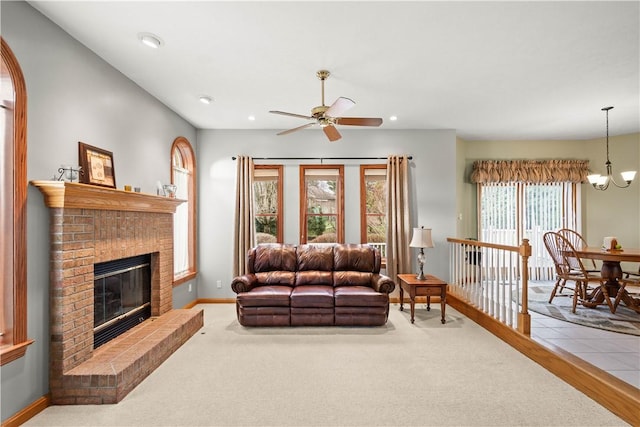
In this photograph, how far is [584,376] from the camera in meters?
2.48

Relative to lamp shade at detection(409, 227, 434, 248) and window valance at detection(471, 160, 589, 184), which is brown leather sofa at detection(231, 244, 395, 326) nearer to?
lamp shade at detection(409, 227, 434, 248)

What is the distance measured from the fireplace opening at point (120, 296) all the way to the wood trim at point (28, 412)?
511 millimetres

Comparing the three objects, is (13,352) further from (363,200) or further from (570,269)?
(570,269)

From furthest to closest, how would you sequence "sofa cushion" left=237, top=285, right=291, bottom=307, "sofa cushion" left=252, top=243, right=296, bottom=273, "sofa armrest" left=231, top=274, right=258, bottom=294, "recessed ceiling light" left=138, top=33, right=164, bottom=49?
"sofa cushion" left=252, top=243, right=296, bottom=273
"sofa armrest" left=231, top=274, right=258, bottom=294
"sofa cushion" left=237, top=285, right=291, bottom=307
"recessed ceiling light" left=138, top=33, right=164, bottom=49

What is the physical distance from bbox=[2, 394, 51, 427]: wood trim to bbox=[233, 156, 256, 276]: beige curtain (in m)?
2.86

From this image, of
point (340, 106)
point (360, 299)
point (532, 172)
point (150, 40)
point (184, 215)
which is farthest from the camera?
point (532, 172)

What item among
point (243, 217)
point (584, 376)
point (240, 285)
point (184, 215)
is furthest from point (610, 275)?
point (184, 215)

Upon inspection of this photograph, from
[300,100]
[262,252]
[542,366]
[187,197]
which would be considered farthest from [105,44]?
[542,366]

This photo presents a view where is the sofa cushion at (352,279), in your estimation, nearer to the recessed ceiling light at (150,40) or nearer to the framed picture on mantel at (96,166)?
the framed picture on mantel at (96,166)

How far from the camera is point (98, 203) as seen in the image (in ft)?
8.54

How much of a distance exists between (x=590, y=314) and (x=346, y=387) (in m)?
3.63

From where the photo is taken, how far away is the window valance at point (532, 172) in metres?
6.23

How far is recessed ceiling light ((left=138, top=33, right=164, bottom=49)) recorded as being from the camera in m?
2.59

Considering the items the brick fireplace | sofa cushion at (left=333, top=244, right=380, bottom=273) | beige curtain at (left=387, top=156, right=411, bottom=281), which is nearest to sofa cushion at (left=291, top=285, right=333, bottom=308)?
sofa cushion at (left=333, top=244, right=380, bottom=273)
